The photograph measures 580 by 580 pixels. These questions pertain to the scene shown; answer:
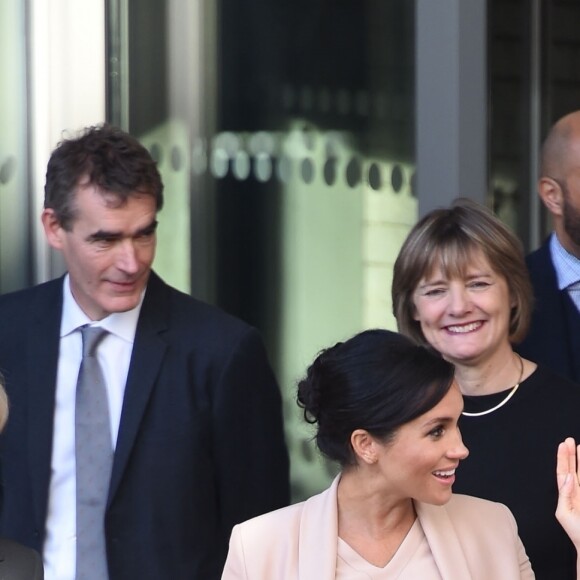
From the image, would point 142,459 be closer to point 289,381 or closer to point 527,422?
point 527,422

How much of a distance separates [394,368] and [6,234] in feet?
7.83

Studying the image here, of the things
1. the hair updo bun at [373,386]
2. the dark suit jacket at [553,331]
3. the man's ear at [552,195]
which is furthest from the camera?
the man's ear at [552,195]

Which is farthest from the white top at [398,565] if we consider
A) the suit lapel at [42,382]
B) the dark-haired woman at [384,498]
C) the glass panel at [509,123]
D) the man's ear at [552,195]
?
the glass panel at [509,123]

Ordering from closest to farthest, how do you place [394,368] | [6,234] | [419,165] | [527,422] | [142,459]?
[394,368] → [527,422] → [142,459] → [419,165] → [6,234]

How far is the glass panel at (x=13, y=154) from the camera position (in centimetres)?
512

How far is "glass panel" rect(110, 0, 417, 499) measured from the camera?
17.1 feet

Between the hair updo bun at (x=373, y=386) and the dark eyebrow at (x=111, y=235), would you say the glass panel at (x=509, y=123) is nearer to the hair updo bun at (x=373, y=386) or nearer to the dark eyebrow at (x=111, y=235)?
the dark eyebrow at (x=111, y=235)

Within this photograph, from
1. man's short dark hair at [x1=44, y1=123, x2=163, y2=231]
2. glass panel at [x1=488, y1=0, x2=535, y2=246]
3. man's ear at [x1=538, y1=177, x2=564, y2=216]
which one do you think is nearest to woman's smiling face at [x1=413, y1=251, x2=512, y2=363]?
man's short dark hair at [x1=44, y1=123, x2=163, y2=231]

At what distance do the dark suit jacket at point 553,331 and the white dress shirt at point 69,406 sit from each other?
40.4 inches

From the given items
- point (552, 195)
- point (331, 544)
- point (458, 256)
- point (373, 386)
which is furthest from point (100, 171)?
point (552, 195)

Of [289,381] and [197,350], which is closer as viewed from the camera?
[197,350]

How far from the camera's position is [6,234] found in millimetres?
5164

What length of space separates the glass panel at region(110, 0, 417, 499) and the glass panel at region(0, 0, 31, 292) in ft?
1.02

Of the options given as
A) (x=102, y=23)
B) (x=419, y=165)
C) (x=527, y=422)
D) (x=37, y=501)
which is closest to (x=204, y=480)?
(x=37, y=501)
